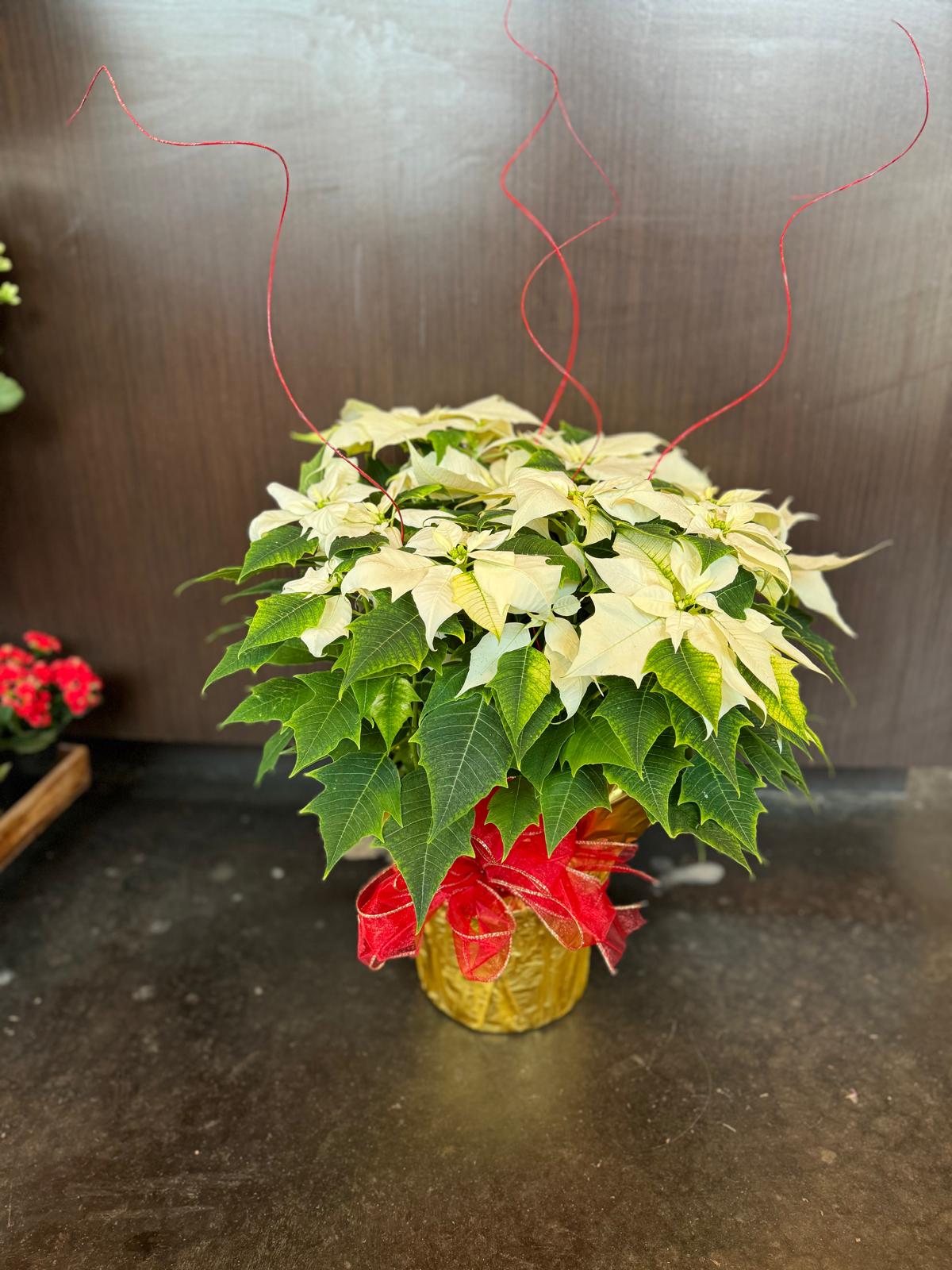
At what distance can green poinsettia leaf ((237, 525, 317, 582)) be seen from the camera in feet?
2.82

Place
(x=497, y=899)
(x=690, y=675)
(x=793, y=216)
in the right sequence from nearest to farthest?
(x=690, y=675)
(x=497, y=899)
(x=793, y=216)

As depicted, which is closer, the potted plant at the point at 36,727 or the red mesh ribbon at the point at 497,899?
the red mesh ribbon at the point at 497,899

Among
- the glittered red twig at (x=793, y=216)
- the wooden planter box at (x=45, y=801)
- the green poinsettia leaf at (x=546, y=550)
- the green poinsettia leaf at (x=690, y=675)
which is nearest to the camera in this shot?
the green poinsettia leaf at (x=690, y=675)

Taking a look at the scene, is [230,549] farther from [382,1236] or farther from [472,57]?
[382,1236]

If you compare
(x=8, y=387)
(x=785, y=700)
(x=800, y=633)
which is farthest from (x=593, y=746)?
(x=8, y=387)

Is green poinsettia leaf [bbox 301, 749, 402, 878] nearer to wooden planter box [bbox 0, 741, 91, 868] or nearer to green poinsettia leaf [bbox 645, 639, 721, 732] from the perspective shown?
green poinsettia leaf [bbox 645, 639, 721, 732]

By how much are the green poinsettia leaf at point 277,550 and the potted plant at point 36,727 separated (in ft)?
2.21

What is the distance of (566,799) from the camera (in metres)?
0.82

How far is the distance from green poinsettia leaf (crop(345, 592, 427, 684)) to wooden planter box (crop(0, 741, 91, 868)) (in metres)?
0.85

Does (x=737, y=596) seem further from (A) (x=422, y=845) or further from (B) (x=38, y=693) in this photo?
(B) (x=38, y=693)

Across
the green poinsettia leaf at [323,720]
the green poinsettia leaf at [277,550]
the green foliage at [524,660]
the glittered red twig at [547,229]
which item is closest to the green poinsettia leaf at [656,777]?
the green foliage at [524,660]

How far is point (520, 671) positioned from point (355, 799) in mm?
207

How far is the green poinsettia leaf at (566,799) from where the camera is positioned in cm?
81

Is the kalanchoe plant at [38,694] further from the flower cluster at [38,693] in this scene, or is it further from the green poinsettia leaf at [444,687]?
the green poinsettia leaf at [444,687]
